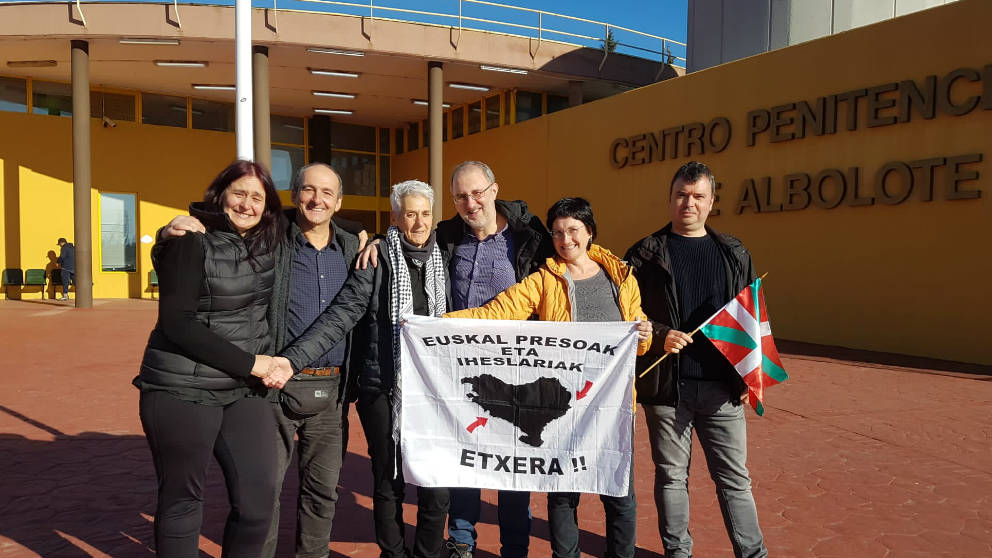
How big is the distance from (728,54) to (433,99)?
24.3ft

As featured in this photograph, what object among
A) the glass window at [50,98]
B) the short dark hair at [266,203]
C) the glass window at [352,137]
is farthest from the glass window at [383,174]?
the short dark hair at [266,203]

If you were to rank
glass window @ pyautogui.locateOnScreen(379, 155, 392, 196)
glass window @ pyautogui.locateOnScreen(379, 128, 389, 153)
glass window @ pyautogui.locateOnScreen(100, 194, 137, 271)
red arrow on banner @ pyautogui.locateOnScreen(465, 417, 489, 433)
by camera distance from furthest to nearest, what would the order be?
glass window @ pyautogui.locateOnScreen(379, 128, 389, 153), glass window @ pyautogui.locateOnScreen(379, 155, 392, 196), glass window @ pyautogui.locateOnScreen(100, 194, 137, 271), red arrow on banner @ pyautogui.locateOnScreen(465, 417, 489, 433)

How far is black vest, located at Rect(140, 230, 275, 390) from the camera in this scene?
2.49m


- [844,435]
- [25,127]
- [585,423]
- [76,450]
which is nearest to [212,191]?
[585,423]

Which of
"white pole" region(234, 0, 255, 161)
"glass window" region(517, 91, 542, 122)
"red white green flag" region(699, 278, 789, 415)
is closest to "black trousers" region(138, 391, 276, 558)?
"red white green flag" region(699, 278, 789, 415)

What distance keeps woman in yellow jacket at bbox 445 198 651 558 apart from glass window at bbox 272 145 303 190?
22.6 meters

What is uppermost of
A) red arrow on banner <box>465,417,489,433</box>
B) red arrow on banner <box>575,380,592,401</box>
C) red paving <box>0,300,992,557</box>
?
red arrow on banner <box>575,380,592,401</box>

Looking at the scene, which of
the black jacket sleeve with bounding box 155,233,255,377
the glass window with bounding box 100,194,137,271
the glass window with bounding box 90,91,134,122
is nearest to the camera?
the black jacket sleeve with bounding box 155,233,255,377

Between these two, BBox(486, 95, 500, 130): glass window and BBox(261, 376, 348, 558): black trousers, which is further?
BBox(486, 95, 500, 130): glass window

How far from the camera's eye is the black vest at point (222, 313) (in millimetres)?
2488

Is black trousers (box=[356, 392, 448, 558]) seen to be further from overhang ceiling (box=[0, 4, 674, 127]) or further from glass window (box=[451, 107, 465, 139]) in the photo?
glass window (box=[451, 107, 465, 139])

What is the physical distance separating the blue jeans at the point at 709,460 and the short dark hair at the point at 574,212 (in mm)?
836

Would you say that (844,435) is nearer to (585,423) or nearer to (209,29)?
(585,423)

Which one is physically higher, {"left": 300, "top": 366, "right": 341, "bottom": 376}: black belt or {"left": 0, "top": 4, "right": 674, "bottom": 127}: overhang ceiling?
{"left": 0, "top": 4, "right": 674, "bottom": 127}: overhang ceiling
